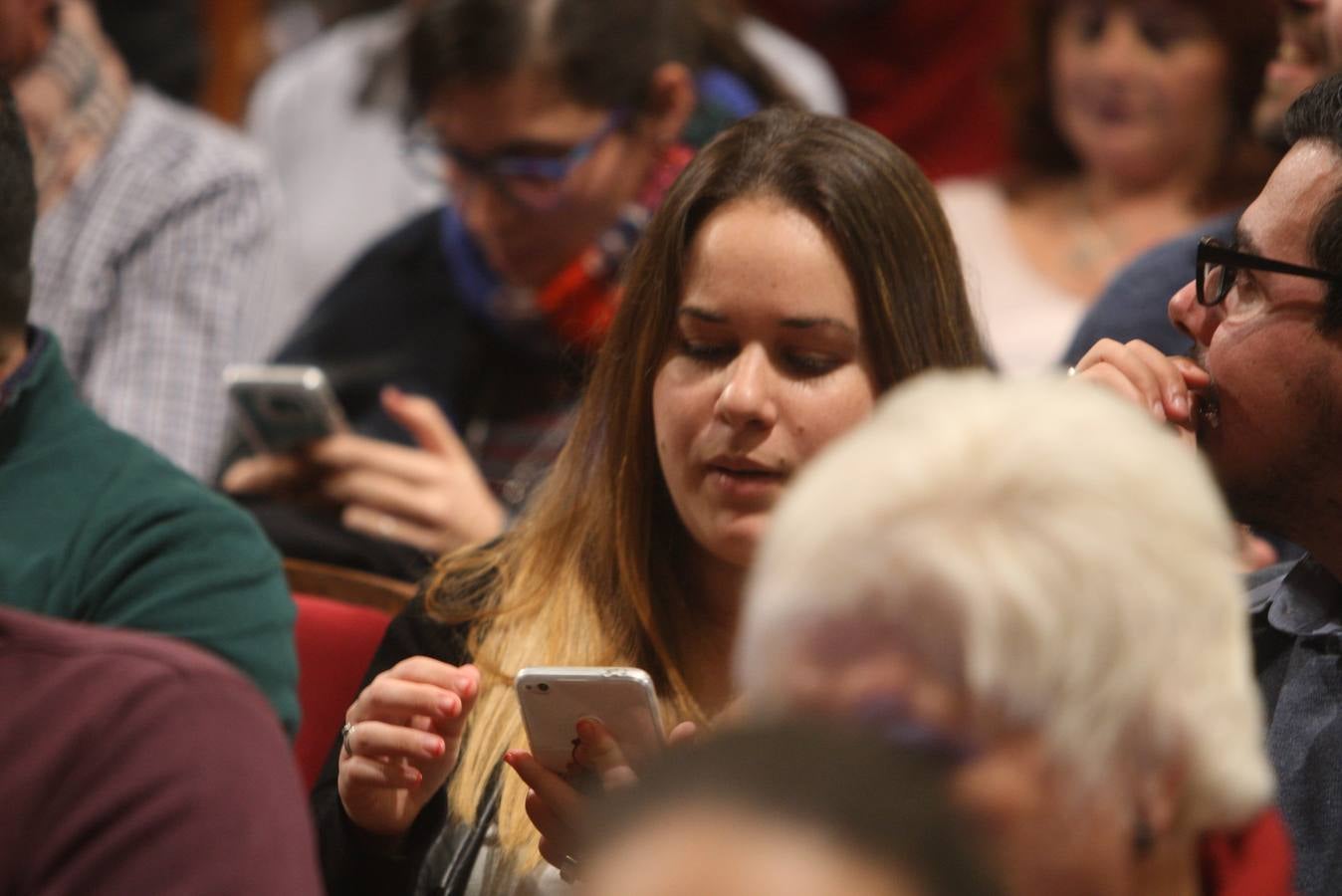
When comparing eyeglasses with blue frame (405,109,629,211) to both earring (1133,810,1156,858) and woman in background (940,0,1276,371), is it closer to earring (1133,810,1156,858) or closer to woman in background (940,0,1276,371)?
woman in background (940,0,1276,371)

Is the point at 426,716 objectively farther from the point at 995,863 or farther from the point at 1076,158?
the point at 1076,158

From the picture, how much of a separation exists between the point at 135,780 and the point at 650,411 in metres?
0.79

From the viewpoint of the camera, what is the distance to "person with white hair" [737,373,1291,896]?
0.82 meters

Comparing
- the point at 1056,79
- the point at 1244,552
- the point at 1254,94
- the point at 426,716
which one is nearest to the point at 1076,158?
the point at 1056,79

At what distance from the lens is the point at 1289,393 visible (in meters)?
1.56

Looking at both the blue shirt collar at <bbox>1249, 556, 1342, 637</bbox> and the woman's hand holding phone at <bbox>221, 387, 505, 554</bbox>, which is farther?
the woman's hand holding phone at <bbox>221, 387, 505, 554</bbox>

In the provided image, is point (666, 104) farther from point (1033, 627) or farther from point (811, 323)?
point (1033, 627)

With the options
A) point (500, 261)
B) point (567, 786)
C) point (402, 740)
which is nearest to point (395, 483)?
point (500, 261)

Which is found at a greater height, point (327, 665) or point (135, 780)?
point (135, 780)

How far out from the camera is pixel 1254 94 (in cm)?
293

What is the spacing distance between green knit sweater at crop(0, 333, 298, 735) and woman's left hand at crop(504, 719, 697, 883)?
1.22 ft

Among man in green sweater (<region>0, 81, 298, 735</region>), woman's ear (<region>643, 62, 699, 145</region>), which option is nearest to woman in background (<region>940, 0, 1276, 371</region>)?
woman's ear (<region>643, 62, 699, 145</region>)

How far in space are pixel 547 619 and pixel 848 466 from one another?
879 millimetres

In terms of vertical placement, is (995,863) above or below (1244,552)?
above
